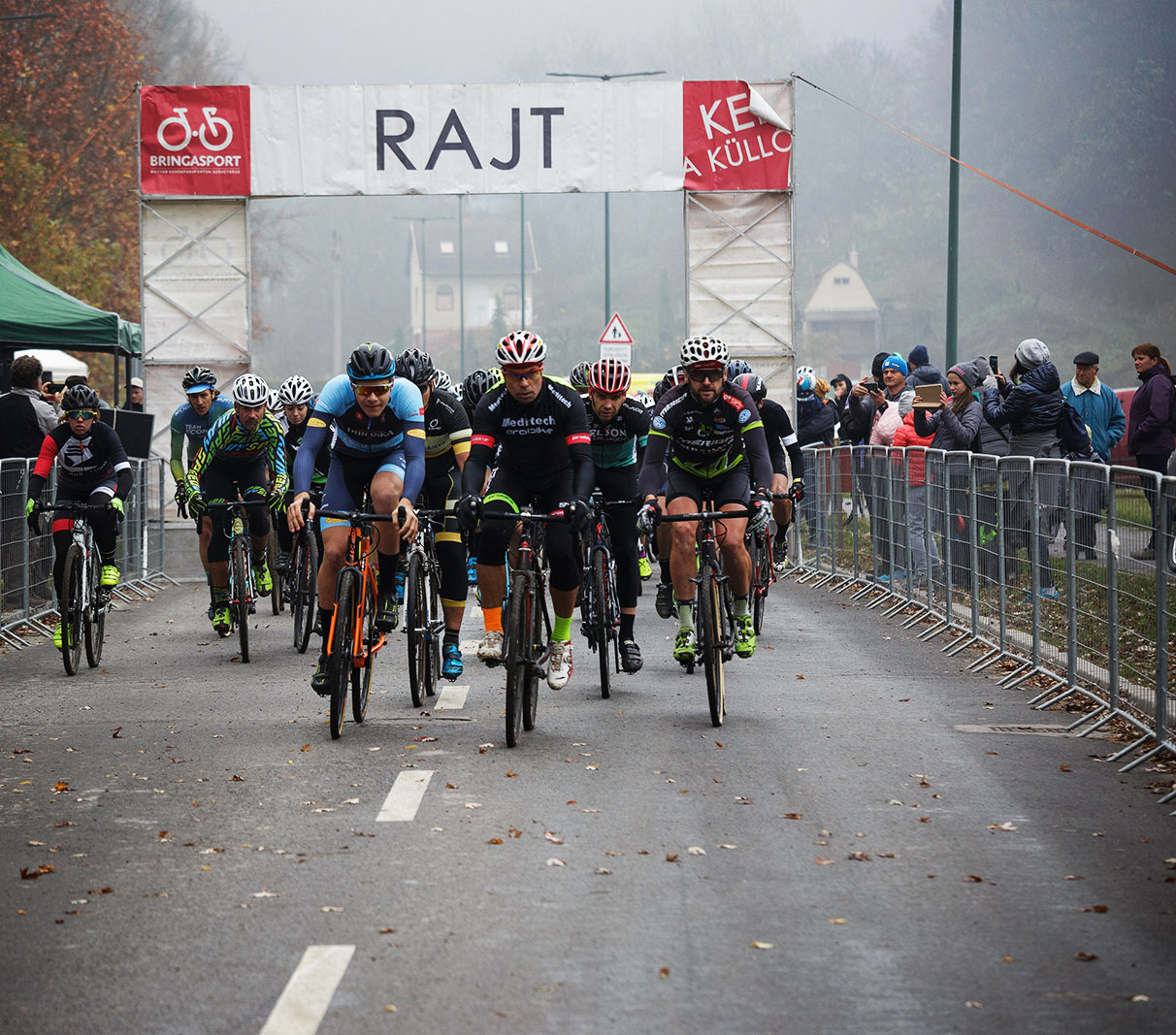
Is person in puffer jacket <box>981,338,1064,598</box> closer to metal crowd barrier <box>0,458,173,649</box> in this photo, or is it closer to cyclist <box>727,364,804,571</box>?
cyclist <box>727,364,804,571</box>

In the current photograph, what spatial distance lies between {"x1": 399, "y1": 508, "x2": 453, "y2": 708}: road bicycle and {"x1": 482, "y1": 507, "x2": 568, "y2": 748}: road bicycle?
30.5 inches

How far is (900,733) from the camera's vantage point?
28.9 ft

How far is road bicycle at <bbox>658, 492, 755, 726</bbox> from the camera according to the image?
29.4 ft

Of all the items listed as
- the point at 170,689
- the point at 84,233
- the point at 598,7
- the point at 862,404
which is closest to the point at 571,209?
the point at 598,7

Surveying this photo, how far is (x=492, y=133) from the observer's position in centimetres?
2331

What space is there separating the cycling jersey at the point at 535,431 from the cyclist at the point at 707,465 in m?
0.67

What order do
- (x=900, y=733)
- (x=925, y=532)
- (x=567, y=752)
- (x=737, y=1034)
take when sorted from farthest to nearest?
(x=925, y=532) < (x=900, y=733) < (x=567, y=752) < (x=737, y=1034)

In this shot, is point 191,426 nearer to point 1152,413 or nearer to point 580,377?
point 580,377

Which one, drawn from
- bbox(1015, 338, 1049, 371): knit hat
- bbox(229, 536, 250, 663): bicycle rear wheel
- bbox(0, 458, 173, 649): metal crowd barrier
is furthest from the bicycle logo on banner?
bbox(1015, 338, 1049, 371): knit hat

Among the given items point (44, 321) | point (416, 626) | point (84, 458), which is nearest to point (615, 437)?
point (416, 626)

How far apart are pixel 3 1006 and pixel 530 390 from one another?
5174mm

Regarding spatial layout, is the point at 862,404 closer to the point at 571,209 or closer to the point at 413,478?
the point at 413,478

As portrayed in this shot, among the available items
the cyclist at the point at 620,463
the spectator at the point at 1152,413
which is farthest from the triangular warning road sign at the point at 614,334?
the cyclist at the point at 620,463

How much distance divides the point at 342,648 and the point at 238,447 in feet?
14.4
